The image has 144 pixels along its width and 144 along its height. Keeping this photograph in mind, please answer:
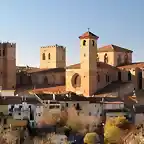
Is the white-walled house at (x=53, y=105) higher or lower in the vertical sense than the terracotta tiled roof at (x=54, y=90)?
lower

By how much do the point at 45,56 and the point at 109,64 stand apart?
1301 cm

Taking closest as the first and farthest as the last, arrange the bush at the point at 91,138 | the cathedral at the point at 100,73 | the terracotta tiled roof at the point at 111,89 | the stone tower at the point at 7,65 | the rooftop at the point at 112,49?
1. the bush at the point at 91,138
2. the terracotta tiled roof at the point at 111,89
3. the cathedral at the point at 100,73
4. the rooftop at the point at 112,49
5. the stone tower at the point at 7,65

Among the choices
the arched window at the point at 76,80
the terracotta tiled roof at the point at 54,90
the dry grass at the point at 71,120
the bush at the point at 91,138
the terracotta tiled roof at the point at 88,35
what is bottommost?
the bush at the point at 91,138

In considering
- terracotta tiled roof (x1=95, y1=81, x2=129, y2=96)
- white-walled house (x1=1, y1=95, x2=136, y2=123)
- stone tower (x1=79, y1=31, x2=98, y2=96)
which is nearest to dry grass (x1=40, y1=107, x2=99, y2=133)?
white-walled house (x1=1, y1=95, x2=136, y2=123)

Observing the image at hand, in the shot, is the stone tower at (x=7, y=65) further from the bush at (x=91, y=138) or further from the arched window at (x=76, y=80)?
the bush at (x=91, y=138)

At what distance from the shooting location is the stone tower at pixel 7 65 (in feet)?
187

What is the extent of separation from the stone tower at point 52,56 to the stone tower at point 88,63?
15.0 meters

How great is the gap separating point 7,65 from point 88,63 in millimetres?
12749

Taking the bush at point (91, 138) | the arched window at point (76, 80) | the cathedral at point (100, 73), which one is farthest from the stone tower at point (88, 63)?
the bush at point (91, 138)

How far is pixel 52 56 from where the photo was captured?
210 ft

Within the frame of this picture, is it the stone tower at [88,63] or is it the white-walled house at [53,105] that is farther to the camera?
the stone tower at [88,63]

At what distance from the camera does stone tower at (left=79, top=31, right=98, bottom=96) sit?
48.1 m

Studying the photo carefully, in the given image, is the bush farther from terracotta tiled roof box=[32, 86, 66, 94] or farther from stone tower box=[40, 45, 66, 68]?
stone tower box=[40, 45, 66, 68]

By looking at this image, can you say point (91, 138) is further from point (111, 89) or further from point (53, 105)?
point (111, 89)
